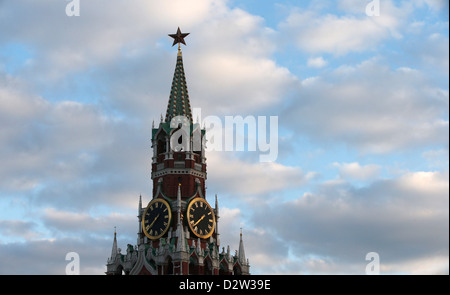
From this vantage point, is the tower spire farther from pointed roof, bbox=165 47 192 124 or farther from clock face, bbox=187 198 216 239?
clock face, bbox=187 198 216 239

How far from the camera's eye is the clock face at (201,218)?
16088 cm

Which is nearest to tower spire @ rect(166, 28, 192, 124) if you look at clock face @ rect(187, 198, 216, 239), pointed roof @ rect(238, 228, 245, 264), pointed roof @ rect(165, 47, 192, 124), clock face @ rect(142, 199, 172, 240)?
pointed roof @ rect(165, 47, 192, 124)

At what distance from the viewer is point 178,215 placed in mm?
159375

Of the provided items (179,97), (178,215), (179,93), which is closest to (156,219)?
(178,215)

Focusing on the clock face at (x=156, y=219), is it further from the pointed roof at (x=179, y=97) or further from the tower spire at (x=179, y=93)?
the tower spire at (x=179, y=93)

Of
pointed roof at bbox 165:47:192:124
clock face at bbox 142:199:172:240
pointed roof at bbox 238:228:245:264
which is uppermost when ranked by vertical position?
pointed roof at bbox 165:47:192:124

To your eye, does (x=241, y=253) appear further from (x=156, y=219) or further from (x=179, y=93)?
(x=179, y=93)

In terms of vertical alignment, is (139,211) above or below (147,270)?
above

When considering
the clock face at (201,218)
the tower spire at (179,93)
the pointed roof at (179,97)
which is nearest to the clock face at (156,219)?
the clock face at (201,218)

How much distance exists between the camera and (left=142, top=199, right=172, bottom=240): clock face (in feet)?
526
